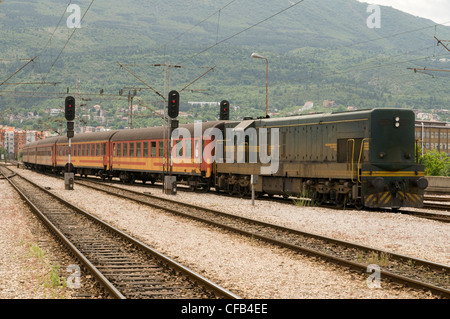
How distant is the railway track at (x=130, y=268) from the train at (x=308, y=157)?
10.4 metres

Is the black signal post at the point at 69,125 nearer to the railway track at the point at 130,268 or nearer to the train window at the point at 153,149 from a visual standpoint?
the train window at the point at 153,149

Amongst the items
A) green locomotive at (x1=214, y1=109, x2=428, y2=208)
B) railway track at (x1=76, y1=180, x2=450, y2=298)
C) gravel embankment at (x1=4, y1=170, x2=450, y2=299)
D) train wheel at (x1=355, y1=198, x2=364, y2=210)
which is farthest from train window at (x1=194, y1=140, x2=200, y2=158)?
railway track at (x1=76, y1=180, x2=450, y2=298)

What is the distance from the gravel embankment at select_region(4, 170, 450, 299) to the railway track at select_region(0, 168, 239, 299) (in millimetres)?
535

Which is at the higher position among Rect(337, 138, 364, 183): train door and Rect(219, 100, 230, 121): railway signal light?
Rect(219, 100, 230, 121): railway signal light

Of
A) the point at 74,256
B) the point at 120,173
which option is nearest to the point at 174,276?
the point at 74,256

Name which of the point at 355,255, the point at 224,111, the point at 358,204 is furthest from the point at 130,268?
the point at 224,111

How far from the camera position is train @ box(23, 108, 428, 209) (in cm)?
2288

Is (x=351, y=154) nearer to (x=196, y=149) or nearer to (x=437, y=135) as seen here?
(x=196, y=149)

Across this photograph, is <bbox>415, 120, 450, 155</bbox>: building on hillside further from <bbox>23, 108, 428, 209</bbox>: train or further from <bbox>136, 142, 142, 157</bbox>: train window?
<bbox>23, 108, 428, 209</bbox>: train

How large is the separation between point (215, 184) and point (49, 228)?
1658cm

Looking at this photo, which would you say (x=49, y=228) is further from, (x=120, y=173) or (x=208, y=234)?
(x=120, y=173)

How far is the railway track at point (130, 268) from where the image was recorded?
9.63 metres

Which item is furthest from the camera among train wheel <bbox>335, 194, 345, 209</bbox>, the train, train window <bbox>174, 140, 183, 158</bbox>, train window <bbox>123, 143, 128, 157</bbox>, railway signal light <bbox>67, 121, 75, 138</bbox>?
train window <bbox>123, 143, 128, 157</bbox>

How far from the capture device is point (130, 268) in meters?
12.0
